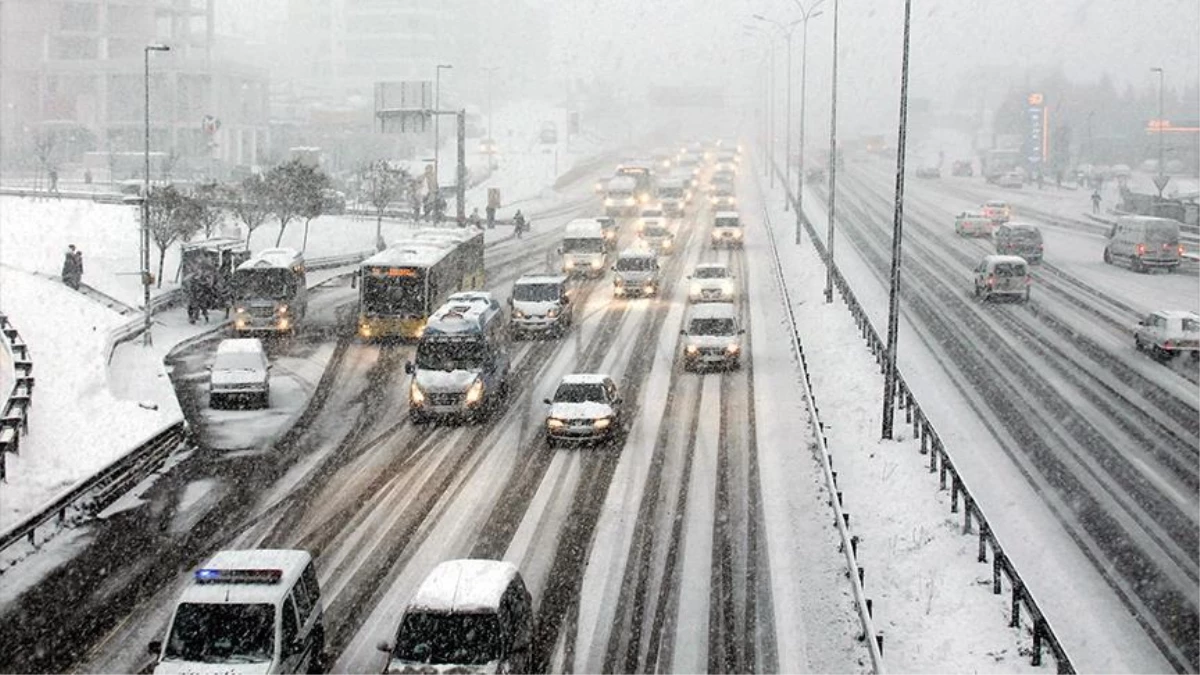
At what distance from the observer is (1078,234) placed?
71.2m

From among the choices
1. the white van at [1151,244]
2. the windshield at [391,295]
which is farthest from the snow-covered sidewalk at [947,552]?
the white van at [1151,244]

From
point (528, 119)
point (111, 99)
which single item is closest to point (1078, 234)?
point (111, 99)

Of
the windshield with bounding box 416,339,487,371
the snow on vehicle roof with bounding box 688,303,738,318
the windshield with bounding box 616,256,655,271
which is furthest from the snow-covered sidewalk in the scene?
the windshield with bounding box 616,256,655,271

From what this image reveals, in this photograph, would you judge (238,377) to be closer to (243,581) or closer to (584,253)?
(243,581)

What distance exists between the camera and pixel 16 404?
93.9ft

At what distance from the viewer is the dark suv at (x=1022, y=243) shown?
56219 millimetres

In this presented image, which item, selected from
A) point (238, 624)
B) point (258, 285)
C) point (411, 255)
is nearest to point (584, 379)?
point (411, 255)

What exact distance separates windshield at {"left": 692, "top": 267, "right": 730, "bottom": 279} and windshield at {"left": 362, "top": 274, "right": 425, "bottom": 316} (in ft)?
38.5

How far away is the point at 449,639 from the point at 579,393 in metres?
14.0

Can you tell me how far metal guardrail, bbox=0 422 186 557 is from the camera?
66.6 ft

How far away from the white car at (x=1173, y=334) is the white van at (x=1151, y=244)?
→ 1993 centimetres

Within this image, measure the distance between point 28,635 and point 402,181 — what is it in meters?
65.9

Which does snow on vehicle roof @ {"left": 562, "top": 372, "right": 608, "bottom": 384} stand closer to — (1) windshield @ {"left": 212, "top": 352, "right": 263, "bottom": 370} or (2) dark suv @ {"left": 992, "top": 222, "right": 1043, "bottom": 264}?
(1) windshield @ {"left": 212, "top": 352, "right": 263, "bottom": 370}

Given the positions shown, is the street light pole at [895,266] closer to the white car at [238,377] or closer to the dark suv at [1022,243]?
the white car at [238,377]
